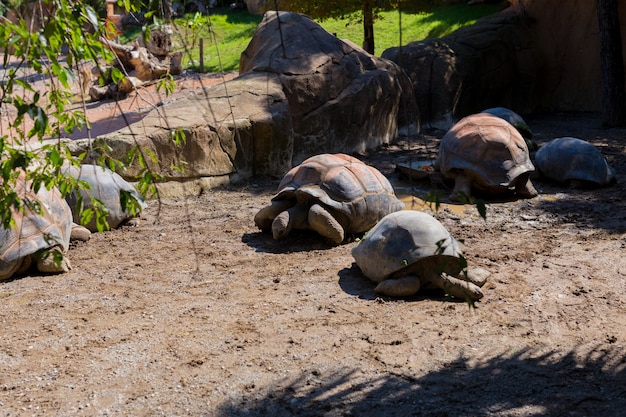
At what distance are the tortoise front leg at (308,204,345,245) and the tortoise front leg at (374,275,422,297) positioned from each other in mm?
1223

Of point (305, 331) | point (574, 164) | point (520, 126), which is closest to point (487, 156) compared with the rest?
point (574, 164)

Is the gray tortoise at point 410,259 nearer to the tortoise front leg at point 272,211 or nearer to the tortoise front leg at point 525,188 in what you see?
the tortoise front leg at point 272,211

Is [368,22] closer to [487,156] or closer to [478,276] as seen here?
[487,156]

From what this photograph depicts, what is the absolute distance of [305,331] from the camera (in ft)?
15.3

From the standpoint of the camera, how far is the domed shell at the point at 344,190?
6508mm

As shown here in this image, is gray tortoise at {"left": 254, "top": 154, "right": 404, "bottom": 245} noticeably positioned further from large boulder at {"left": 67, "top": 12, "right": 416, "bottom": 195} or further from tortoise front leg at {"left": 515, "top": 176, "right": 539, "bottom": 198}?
tortoise front leg at {"left": 515, "top": 176, "right": 539, "bottom": 198}

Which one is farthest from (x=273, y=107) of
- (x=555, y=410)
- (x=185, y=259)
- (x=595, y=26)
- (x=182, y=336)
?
(x=595, y=26)

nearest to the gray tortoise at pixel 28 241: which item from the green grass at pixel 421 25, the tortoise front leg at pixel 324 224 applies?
the tortoise front leg at pixel 324 224

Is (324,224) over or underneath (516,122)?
underneath

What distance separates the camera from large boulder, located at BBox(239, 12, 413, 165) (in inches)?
392

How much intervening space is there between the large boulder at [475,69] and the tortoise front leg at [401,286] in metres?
7.64

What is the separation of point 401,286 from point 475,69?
8.92 metres

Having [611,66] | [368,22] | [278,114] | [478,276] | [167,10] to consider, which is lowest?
[478,276]

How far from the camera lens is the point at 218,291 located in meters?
5.48
